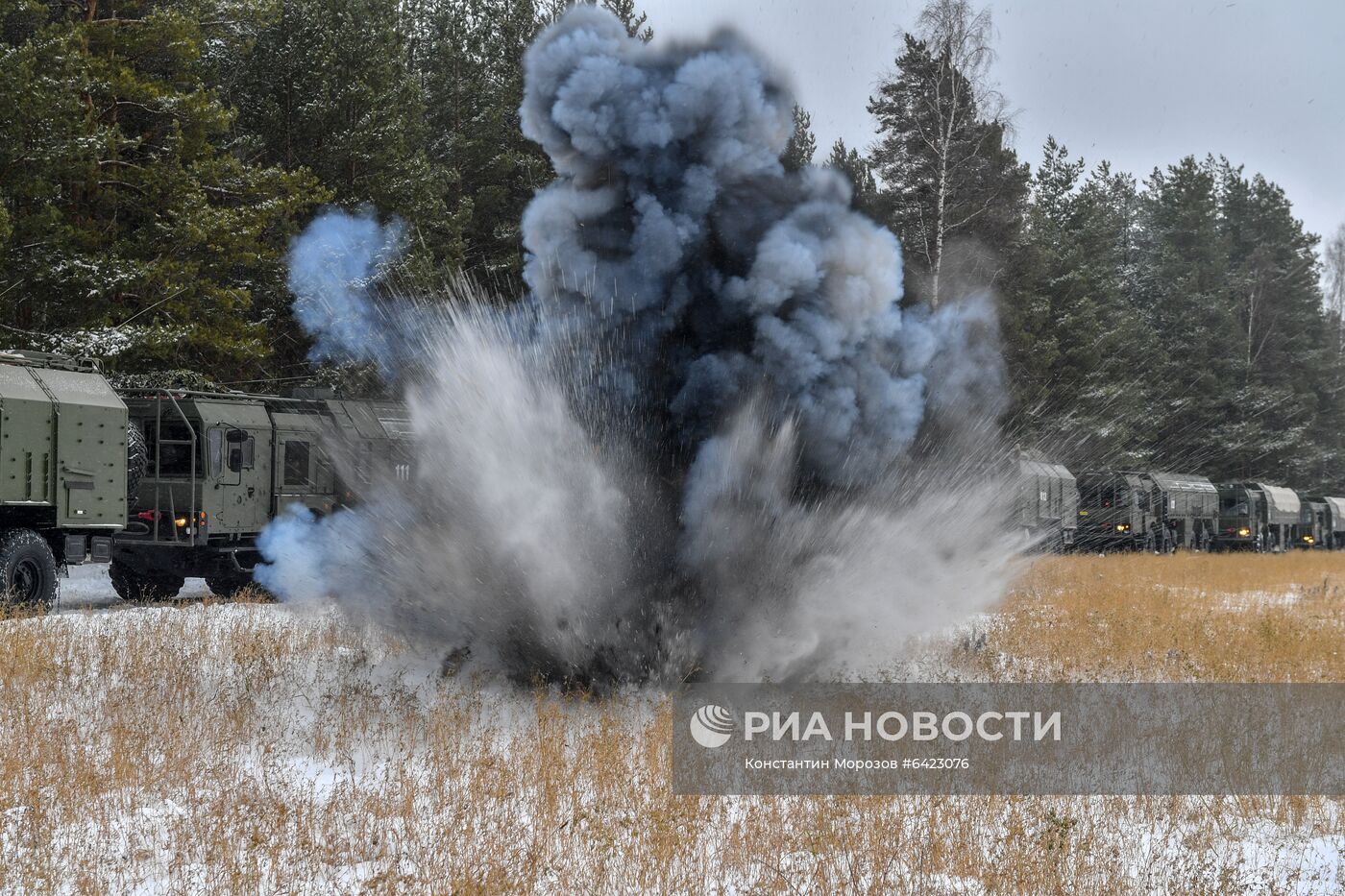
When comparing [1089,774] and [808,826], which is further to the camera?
[1089,774]

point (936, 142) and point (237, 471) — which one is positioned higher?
point (936, 142)

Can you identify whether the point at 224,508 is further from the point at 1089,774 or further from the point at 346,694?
the point at 1089,774

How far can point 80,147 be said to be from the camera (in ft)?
68.9

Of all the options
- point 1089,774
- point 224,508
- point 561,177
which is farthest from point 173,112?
point 1089,774

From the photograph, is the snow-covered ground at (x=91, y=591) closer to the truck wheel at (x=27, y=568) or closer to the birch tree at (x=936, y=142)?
the truck wheel at (x=27, y=568)

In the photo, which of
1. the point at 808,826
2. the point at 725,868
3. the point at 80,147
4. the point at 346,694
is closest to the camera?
the point at 725,868

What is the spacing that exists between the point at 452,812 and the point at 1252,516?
43.0 metres

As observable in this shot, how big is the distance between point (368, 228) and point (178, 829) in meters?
21.3

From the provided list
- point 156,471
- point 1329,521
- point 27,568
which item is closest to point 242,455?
point 156,471

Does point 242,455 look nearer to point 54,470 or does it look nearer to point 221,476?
point 221,476

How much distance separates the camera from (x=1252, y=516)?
4419 centimetres

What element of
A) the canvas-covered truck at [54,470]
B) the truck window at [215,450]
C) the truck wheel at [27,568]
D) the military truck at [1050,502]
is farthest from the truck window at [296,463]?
the military truck at [1050,502]

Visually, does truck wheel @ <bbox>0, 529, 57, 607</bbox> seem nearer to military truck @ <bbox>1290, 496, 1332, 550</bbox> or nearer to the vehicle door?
the vehicle door

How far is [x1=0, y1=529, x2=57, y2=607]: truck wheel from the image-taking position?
15.4m
